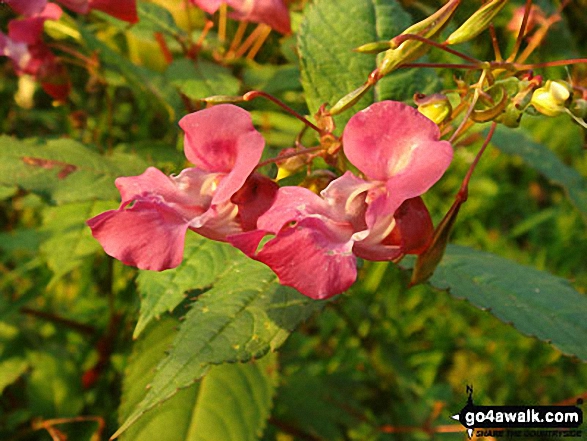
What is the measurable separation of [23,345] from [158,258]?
72cm

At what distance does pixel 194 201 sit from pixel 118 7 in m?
0.40

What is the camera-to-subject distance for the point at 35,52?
3.14 ft

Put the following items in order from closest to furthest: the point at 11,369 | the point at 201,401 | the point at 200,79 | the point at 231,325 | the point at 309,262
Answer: the point at 309,262
the point at 231,325
the point at 201,401
the point at 200,79
the point at 11,369

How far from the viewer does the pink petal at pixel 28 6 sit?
2.84 feet

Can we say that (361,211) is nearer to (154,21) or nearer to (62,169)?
(62,169)

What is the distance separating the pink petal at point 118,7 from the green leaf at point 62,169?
172 millimetres

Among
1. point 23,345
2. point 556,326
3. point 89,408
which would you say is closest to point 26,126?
point 23,345

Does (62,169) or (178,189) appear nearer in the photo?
(178,189)

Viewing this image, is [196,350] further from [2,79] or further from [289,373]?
[2,79]

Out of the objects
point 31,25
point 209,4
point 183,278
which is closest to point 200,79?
point 209,4

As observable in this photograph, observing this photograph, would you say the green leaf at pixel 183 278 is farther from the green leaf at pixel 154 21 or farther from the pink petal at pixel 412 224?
the green leaf at pixel 154 21

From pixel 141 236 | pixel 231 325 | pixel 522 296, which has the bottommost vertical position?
pixel 522 296

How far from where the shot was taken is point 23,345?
1.16 meters

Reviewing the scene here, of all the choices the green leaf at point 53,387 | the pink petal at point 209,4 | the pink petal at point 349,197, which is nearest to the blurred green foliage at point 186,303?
the green leaf at point 53,387
